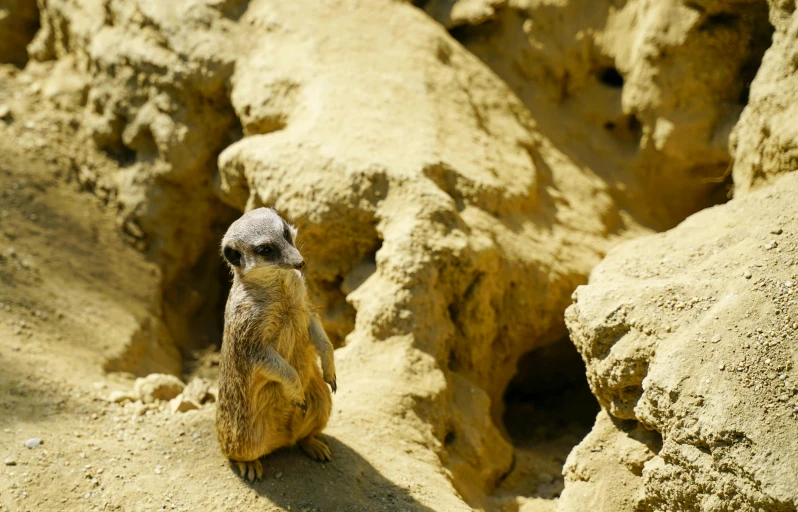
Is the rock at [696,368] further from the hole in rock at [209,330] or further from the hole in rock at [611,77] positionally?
the hole in rock at [209,330]

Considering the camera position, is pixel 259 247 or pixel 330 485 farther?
pixel 330 485

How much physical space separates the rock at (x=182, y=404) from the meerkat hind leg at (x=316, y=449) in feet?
2.58

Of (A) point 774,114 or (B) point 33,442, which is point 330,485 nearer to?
(B) point 33,442

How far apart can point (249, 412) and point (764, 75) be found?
10.5 ft

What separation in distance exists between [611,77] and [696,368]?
3.29 metres

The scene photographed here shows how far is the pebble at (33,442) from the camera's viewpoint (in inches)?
140

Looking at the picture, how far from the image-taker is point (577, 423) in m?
5.05

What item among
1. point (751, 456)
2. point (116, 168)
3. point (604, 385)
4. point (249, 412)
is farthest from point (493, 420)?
point (116, 168)

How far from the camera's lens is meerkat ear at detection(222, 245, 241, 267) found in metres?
3.33

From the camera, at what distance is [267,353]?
332 cm

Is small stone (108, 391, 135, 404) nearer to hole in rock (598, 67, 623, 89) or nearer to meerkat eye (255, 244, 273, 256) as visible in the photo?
meerkat eye (255, 244, 273, 256)

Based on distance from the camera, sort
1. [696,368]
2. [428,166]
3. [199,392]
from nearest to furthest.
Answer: [696,368] < [199,392] < [428,166]

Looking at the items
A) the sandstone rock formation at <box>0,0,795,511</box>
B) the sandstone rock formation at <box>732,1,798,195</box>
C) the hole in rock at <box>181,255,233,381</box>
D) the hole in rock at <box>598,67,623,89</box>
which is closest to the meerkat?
the sandstone rock formation at <box>0,0,795,511</box>

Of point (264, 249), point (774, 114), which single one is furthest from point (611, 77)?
point (264, 249)
